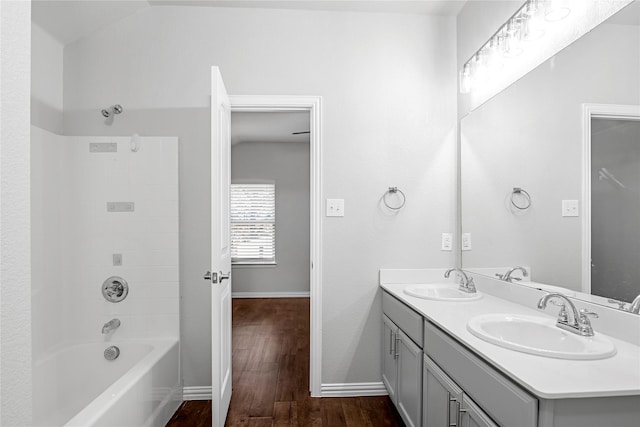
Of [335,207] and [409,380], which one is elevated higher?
[335,207]

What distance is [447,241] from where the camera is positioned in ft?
8.36

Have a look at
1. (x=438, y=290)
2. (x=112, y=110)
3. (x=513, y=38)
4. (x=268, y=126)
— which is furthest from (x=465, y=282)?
(x=268, y=126)

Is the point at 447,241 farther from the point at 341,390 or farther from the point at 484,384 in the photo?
the point at 484,384

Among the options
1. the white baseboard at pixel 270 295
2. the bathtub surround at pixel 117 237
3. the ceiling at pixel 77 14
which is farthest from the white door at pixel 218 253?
the white baseboard at pixel 270 295

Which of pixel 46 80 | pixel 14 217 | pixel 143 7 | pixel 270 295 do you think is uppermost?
pixel 143 7

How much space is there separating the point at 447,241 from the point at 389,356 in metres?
0.89

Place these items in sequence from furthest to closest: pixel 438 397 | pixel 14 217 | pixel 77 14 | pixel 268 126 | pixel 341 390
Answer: pixel 268 126 → pixel 341 390 → pixel 77 14 → pixel 438 397 → pixel 14 217

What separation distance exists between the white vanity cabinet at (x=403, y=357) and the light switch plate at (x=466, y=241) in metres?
0.64

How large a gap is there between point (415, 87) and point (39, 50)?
2.48m

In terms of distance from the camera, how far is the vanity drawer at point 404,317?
180cm

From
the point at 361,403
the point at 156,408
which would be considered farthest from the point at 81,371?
the point at 361,403

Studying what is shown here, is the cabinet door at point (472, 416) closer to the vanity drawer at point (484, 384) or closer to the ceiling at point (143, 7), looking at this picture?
the vanity drawer at point (484, 384)

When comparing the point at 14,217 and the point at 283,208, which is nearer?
the point at 14,217

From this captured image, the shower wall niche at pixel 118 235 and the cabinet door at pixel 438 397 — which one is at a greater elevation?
the shower wall niche at pixel 118 235
